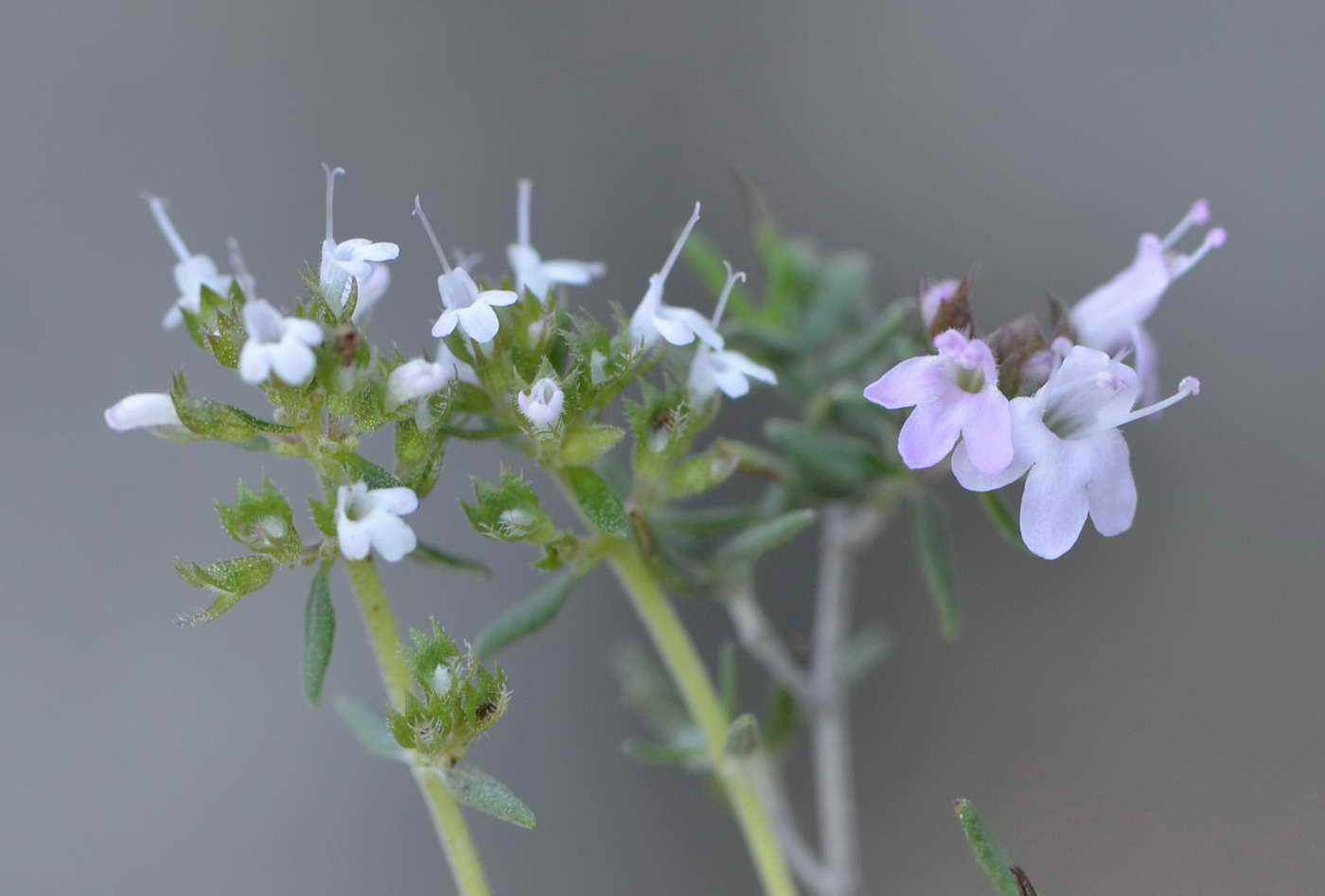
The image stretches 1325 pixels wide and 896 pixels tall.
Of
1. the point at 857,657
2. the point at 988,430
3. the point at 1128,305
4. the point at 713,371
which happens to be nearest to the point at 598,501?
the point at 713,371

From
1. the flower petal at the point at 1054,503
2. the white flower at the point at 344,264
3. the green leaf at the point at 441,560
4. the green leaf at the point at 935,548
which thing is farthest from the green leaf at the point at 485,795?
the green leaf at the point at 935,548

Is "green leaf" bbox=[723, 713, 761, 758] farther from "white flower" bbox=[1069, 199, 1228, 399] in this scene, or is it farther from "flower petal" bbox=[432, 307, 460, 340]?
"white flower" bbox=[1069, 199, 1228, 399]

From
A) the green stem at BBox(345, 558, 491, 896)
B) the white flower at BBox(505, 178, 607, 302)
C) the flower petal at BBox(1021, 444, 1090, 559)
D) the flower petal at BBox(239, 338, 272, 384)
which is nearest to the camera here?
the flower petal at BBox(239, 338, 272, 384)

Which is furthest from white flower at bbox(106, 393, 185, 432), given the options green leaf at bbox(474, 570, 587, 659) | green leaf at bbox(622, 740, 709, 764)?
green leaf at bbox(622, 740, 709, 764)

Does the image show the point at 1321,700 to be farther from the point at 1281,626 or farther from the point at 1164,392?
the point at 1164,392

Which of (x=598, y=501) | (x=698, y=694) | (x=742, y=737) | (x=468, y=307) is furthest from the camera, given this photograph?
(x=698, y=694)

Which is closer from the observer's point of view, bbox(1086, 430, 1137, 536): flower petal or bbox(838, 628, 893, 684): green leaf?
bbox(1086, 430, 1137, 536): flower petal

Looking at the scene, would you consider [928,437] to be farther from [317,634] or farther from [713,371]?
[317,634]

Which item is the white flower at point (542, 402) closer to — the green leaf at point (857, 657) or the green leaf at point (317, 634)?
the green leaf at point (317, 634)
